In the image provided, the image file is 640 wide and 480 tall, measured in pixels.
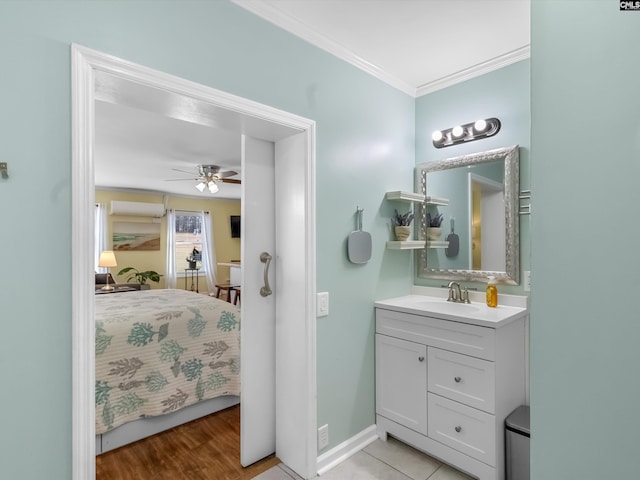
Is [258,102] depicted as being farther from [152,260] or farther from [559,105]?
[152,260]

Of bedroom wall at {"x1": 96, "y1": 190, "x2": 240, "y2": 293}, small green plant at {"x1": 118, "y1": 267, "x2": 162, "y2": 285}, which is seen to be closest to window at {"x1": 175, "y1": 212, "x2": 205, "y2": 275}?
bedroom wall at {"x1": 96, "y1": 190, "x2": 240, "y2": 293}

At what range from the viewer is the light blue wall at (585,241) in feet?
2.10

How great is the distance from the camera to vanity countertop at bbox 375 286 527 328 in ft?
6.06

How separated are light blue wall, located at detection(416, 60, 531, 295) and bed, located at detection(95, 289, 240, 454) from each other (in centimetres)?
180

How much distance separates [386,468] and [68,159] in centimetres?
222

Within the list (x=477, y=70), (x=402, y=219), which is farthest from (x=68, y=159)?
(x=477, y=70)

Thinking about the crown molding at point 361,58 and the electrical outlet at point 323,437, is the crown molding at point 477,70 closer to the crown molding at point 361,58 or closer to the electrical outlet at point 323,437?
the crown molding at point 361,58

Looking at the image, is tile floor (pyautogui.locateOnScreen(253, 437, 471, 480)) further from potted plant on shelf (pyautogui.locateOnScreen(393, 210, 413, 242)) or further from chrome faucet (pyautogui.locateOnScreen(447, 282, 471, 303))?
potted plant on shelf (pyautogui.locateOnScreen(393, 210, 413, 242))

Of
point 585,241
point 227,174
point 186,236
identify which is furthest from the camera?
point 186,236

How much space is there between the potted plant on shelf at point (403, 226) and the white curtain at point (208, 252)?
236 inches

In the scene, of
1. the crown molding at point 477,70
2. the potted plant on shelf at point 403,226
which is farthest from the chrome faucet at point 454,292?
the crown molding at point 477,70

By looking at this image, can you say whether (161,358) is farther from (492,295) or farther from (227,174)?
(227,174)

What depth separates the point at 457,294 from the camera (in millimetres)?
2408

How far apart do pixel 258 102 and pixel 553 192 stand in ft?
4.60
